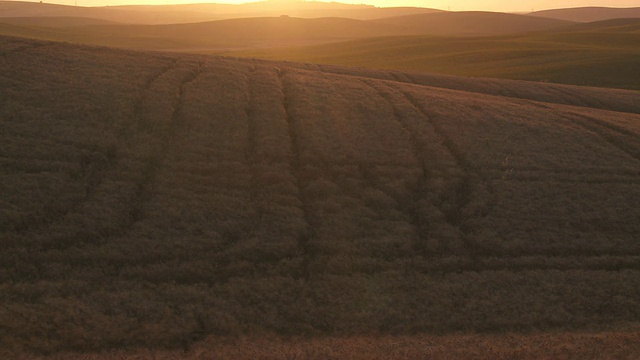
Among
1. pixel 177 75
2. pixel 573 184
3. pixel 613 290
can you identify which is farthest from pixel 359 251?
pixel 177 75

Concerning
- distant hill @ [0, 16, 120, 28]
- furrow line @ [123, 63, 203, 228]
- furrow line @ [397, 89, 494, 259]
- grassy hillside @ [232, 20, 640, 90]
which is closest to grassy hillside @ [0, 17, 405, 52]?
distant hill @ [0, 16, 120, 28]

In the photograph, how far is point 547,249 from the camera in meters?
14.6

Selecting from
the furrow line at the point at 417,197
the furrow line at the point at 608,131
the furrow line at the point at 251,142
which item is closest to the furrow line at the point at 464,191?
the furrow line at the point at 417,197

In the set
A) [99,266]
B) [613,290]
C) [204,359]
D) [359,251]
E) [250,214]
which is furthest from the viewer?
[250,214]

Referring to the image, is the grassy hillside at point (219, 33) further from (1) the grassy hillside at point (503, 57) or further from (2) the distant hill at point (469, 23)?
(1) the grassy hillside at point (503, 57)

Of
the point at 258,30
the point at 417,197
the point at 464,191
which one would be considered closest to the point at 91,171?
the point at 417,197

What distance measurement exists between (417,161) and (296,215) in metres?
6.23

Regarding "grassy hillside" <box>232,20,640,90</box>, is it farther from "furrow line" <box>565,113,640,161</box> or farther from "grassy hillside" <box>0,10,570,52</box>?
"grassy hillside" <box>0,10,570,52</box>

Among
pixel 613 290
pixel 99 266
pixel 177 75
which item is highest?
pixel 177 75

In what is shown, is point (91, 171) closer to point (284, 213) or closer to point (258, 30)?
point (284, 213)

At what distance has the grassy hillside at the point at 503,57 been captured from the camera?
51.3 m

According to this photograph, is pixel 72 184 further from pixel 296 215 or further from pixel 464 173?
pixel 464 173

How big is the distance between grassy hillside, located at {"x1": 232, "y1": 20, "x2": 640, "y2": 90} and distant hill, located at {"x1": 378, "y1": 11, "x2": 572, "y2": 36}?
186 ft

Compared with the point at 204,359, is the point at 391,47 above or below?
above
